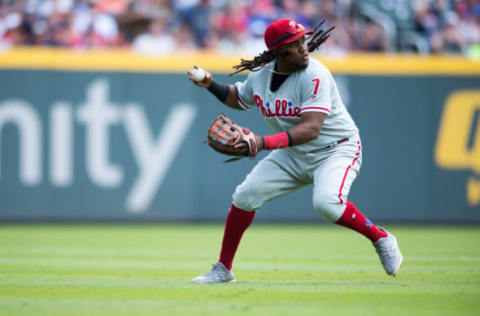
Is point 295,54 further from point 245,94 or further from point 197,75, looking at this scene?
point 197,75

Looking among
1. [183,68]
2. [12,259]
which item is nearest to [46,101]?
[183,68]

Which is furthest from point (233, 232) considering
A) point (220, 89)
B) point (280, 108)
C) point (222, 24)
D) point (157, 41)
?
point (222, 24)

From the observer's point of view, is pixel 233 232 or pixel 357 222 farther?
pixel 233 232

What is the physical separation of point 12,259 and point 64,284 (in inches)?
86.9

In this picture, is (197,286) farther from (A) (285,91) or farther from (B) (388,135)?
(B) (388,135)

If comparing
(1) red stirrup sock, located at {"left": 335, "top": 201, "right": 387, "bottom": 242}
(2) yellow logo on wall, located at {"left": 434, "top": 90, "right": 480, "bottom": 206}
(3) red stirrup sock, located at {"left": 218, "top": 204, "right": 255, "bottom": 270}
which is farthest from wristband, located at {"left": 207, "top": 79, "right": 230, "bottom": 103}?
Answer: (2) yellow logo on wall, located at {"left": 434, "top": 90, "right": 480, "bottom": 206}

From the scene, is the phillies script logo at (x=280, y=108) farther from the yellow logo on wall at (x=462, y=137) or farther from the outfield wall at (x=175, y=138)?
the yellow logo on wall at (x=462, y=137)

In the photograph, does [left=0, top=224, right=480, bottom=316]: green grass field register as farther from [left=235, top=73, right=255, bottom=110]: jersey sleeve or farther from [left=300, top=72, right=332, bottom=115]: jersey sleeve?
[left=235, top=73, right=255, bottom=110]: jersey sleeve

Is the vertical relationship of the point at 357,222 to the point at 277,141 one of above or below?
below

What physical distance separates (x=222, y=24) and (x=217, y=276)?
8.39m

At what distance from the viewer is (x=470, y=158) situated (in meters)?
13.1

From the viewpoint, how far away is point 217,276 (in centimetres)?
614

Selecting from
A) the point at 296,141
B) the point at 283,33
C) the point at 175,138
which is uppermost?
the point at 283,33

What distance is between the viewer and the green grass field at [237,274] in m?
4.75
